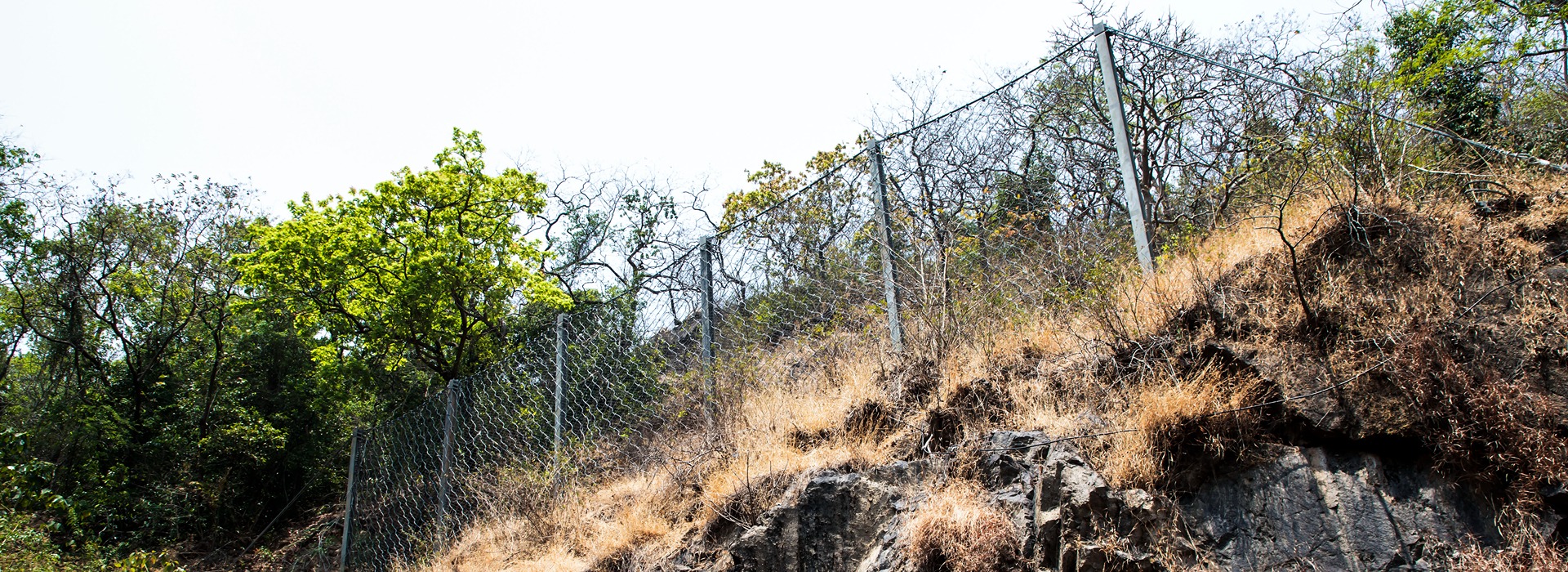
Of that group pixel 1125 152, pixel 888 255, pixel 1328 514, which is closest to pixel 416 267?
pixel 888 255

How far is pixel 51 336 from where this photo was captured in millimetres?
14906

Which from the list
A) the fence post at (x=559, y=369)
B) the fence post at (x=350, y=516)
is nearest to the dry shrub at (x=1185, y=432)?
the fence post at (x=559, y=369)

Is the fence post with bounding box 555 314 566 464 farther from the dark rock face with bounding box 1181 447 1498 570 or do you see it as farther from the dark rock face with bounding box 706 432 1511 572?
the dark rock face with bounding box 1181 447 1498 570

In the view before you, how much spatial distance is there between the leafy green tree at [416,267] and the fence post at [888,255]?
7.87m

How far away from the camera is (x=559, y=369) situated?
17.4 feet

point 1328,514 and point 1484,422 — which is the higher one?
point 1484,422

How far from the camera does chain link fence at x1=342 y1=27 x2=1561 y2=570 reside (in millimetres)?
3852

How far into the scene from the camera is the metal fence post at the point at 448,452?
559 centimetres

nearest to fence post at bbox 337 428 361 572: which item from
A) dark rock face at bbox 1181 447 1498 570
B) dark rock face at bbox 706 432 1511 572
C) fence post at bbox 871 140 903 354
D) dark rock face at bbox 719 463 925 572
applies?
→ dark rock face at bbox 719 463 925 572

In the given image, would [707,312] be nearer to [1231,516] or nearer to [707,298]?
[707,298]

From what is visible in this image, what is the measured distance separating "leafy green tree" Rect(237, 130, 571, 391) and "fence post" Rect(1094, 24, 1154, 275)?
28.9 ft

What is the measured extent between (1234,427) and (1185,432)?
15 cm

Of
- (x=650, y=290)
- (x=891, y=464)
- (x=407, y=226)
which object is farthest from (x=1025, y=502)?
(x=407, y=226)

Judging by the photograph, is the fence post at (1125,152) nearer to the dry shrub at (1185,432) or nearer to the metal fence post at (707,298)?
the dry shrub at (1185,432)
